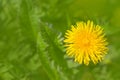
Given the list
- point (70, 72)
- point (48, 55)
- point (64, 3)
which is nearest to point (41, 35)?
point (48, 55)

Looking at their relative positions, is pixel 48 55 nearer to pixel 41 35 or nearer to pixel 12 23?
pixel 41 35

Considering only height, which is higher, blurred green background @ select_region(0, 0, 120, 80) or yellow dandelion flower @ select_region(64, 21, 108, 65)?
blurred green background @ select_region(0, 0, 120, 80)

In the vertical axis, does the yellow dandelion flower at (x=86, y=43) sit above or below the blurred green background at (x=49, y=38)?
below
